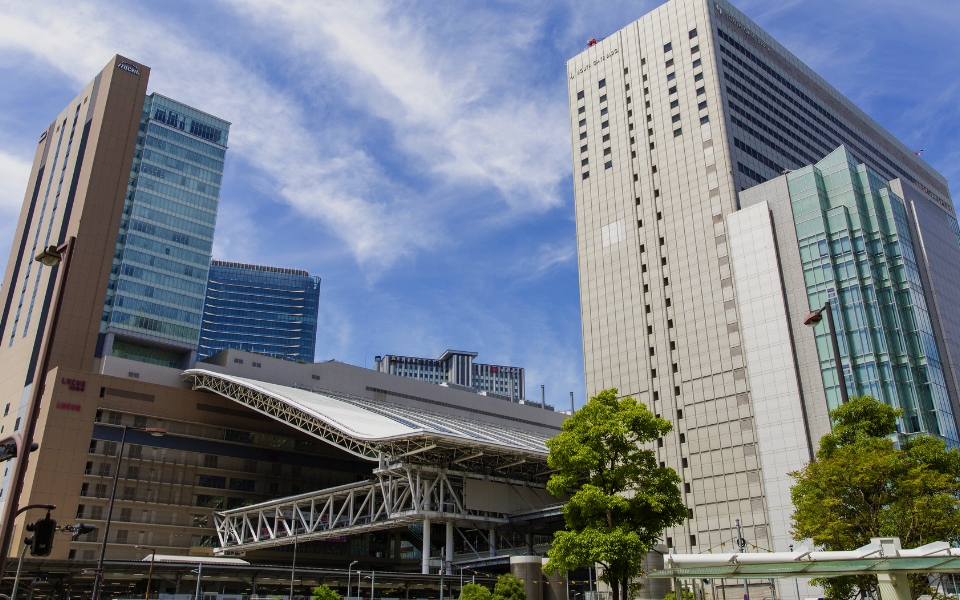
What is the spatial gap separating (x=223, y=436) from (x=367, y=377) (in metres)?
26.9

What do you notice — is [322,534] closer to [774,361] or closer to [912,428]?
[774,361]

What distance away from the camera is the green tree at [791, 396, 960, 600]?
33.0m

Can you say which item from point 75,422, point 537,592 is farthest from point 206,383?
point 537,592

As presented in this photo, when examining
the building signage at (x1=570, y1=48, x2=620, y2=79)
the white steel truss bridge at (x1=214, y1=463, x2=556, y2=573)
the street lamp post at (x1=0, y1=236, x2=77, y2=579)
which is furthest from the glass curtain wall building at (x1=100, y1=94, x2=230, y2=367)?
the street lamp post at (x1=0, y1=236, x2=77, y2=579)

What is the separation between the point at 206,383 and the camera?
9694 centimetres

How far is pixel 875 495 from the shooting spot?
33938mm

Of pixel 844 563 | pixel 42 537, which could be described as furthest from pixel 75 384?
pixel 844 563

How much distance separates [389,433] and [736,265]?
4026 cm

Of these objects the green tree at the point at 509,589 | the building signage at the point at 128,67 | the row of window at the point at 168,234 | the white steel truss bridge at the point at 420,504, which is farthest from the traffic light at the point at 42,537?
the building signage at the point at 128,67

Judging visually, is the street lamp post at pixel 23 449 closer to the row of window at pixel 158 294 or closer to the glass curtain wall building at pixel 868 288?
the glass curtain wall building at pixel 868 288

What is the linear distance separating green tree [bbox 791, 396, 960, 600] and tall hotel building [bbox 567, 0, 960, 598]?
33257 millimetres

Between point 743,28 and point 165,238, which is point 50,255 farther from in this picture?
point 165,238

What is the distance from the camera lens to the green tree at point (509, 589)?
5694 cm

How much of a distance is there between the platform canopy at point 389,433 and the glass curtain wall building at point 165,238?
44.6 ft
